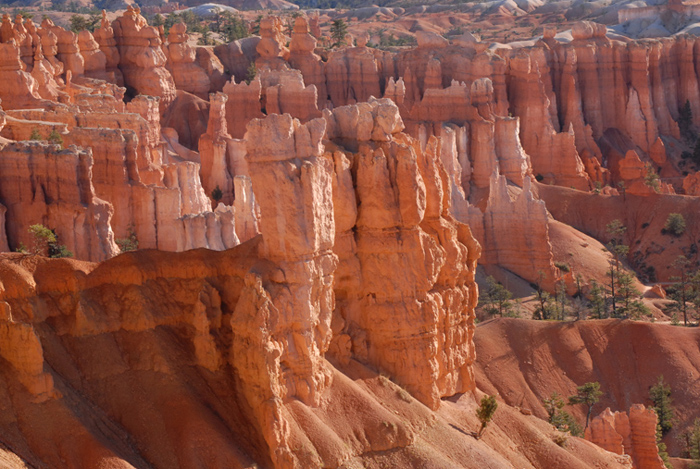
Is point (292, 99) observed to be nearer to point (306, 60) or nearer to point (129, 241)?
point (306, 60)

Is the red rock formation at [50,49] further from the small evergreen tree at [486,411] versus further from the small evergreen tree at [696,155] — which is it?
the small evergreen tree at [696,155]

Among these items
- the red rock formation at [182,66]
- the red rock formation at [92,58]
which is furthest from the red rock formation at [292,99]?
the red rock formation at [92,58]

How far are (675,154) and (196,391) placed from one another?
77658 mm

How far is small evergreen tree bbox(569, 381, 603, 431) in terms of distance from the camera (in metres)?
53.6

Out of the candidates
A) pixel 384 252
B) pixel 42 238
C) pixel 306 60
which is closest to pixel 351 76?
pixel 306 60

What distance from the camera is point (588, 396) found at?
53.8 meters

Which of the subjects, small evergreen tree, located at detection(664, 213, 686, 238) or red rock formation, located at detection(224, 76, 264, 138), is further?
small evergreen tree, located at detection(664, 213, 686, 238)

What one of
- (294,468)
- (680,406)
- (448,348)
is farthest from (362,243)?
(680,406)

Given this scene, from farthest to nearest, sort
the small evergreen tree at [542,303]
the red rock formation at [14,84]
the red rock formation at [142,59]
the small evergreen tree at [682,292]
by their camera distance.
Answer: the red rock formation at [142,59] < the small evergreen tree at [682,292] < the small evergreen tree at [542,303] < the red rock formation at [14,84]

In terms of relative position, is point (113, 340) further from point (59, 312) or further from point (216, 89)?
point (216, 89)

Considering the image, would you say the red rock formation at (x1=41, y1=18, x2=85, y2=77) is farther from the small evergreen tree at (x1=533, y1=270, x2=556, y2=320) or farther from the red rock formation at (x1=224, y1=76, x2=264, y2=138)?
the small evergreen tree at (x1=533, y1=270, x2=556, y2=320)

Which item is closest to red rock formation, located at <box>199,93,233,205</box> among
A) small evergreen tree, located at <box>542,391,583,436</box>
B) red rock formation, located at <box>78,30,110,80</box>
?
red rock formation, located at <box>78,30,110,80</box>

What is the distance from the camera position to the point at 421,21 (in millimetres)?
153250

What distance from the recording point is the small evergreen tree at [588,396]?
53.6m
